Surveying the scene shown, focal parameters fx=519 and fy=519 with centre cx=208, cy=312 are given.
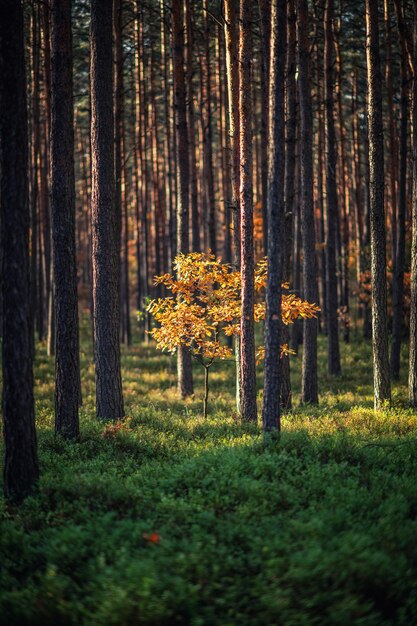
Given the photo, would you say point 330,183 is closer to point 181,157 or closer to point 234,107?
point 181,157

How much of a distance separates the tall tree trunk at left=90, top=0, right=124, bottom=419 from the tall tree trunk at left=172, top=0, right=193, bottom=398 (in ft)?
14.1

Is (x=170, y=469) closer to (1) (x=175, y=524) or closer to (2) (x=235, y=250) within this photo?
(1) (x=175, y=524)

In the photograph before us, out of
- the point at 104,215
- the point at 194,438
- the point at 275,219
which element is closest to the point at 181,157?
the point at 104,215

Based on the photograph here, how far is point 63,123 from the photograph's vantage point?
31.9ft

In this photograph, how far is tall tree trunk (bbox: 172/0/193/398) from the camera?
15.4 meters

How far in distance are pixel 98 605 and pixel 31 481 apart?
10.0ft

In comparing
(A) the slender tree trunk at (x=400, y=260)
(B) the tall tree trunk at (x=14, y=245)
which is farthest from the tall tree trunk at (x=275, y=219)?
(A) the slender tree trunk at (x=400, y=260)

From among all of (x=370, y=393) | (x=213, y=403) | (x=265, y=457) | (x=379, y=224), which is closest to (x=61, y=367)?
(x=265, y=457)

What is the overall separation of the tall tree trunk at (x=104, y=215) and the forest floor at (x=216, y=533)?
1673 millimetres

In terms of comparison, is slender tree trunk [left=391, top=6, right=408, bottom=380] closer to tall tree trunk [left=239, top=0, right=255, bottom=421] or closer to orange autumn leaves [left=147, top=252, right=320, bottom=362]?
orange autumn leaves [left=147, top=252, right=320, bottom=362]

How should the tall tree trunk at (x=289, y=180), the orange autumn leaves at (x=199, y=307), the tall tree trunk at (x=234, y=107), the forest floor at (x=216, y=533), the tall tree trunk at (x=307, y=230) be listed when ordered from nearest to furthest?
the forest floor at (x=216, y=533) → the orange autumn leaves at (x=199, y=307) → the tall tree trunk at (x=234, y=107) → the tall tree trunk at (x=289, y=180) → the tall tree trunk at (x=307, y=230)

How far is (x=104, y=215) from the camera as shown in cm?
1092

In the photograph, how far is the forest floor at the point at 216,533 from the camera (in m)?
4.80

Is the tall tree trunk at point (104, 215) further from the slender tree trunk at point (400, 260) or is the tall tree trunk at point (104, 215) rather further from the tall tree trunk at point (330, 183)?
the slender tree trunk at point (400, 260)
